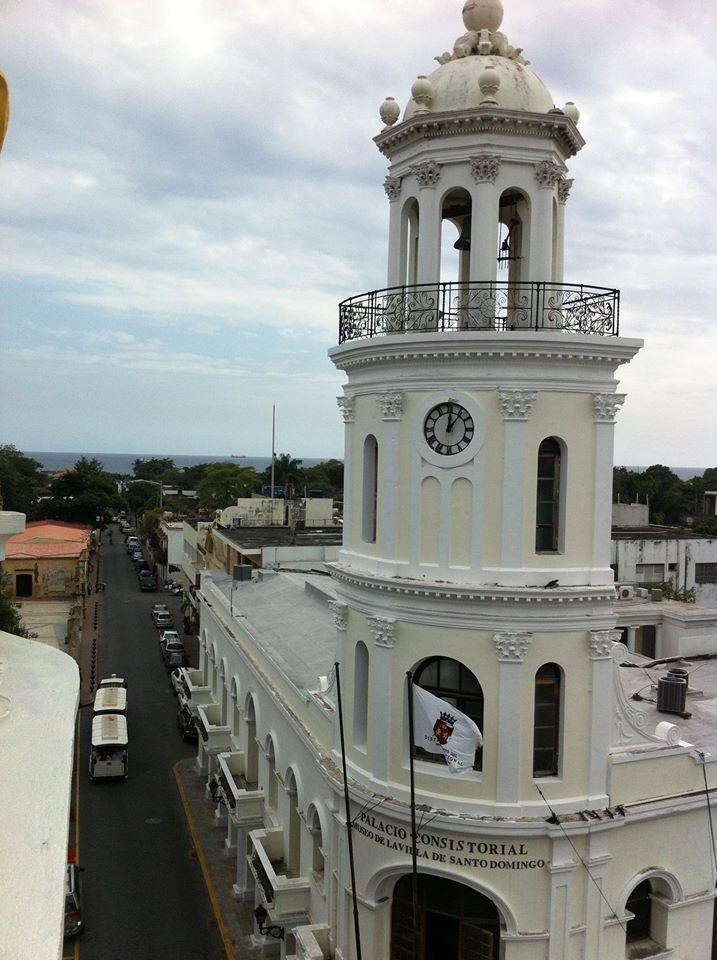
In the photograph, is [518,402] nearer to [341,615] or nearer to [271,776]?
[341,615]

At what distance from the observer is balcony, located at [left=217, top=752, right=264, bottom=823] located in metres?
27.9

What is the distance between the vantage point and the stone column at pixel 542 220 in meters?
19.0

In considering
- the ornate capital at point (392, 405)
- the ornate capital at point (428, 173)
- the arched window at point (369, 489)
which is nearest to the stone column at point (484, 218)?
the ornate capital at point (428, 173)

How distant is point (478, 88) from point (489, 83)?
2.35 feet

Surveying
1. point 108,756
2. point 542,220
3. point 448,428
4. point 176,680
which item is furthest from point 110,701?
point 542,220

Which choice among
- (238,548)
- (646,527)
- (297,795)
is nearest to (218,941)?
(297,795)

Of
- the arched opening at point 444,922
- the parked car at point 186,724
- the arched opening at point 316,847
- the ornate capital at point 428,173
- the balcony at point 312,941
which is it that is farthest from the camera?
the parked car at point 186,724

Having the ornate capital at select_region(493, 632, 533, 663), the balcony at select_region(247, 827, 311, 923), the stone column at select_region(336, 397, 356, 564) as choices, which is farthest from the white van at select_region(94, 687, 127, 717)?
the ornate capital at select_region(493, 632, 533, 663)

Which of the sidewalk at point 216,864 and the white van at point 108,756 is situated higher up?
the white van at point 108,756

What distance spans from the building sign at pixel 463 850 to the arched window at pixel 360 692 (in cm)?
219

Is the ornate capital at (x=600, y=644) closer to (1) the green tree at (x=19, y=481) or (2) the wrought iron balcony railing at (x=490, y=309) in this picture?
(2) the wrought iron balcony railing at (x=490, y=309)

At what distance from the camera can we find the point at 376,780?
18.8 metres

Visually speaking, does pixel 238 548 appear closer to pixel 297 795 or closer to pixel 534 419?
pixel 297 795

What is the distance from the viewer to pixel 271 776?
91.3 ft
